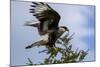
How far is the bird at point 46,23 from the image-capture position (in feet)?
7.72

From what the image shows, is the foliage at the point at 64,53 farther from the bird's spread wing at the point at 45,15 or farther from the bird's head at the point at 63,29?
the bird's spread wing at the point at 45,15

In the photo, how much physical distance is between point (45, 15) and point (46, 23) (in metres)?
0.09

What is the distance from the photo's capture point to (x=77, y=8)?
2535 millimetres

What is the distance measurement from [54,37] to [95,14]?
2.09 feet

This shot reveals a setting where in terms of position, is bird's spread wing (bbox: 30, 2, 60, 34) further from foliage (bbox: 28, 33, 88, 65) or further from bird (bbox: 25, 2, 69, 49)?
foliage (bbox: 28, 33, 88, 65)

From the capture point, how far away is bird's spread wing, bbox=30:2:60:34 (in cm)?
235

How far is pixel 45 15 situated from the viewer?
2.39 metres

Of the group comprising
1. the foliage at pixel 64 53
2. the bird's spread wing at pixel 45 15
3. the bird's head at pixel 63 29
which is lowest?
the foliage at pixel 64 53

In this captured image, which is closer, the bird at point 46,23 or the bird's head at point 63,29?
the bird at point 46,23

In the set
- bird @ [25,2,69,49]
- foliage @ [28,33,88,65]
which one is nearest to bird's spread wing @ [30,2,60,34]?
bird @ [25,2,69,49]

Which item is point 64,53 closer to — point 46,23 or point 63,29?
point 63,29

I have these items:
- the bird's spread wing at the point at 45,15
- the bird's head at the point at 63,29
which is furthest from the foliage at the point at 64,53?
the bird's spread wing at the point at 45,15
